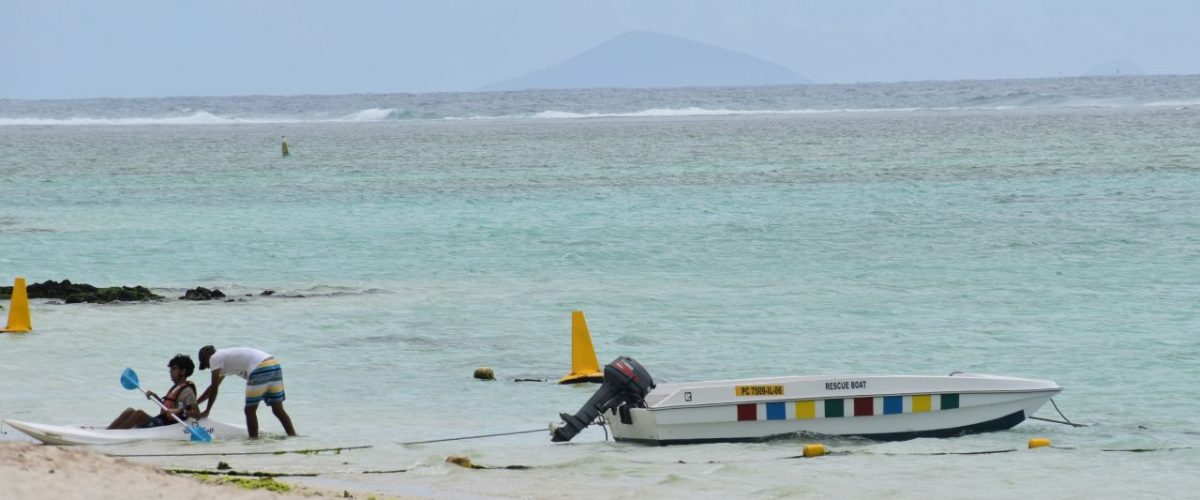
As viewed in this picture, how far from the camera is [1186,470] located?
42.0 feet

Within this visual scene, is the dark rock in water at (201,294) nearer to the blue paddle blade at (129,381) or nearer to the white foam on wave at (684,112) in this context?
the blue paddle blade at (129,381)

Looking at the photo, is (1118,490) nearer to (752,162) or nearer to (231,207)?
(231,207)

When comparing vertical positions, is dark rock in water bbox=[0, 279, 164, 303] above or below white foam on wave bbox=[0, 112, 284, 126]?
below

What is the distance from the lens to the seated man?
46.2ft

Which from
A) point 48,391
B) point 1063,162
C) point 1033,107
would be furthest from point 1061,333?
point 1033,107

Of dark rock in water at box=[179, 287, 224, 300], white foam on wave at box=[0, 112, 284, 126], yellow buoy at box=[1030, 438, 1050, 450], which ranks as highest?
white foam on wave at box=[0, 112, 284, 126]

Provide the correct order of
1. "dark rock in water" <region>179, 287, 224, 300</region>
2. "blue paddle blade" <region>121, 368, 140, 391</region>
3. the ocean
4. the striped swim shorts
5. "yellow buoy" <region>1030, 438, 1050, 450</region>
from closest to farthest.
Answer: the ocean → "yellow buoy" <region>1030, 438, 1050, 450</region> → the striped swim shorts → "blue paddle blade" <region>121, 368, 140, 391</region> → "dark rock in water" <region>179, 287, 224, 300</region>

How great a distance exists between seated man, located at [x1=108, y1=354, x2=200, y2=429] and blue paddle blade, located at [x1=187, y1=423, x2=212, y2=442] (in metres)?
0.14

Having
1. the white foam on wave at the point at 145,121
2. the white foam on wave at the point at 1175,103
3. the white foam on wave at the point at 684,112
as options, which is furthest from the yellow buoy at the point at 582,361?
the white foam on wave at the point at 145,121

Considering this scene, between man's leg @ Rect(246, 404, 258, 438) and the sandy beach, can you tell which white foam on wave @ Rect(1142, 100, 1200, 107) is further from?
the sandy beach

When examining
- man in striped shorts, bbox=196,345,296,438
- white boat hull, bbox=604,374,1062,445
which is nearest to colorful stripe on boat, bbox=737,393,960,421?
white boat hull, bbox=604,374,1062,445

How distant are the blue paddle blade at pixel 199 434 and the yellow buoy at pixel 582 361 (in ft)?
14.6

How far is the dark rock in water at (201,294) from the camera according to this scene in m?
24.7

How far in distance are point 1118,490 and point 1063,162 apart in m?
47.8
